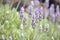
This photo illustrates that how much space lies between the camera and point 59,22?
101 inches

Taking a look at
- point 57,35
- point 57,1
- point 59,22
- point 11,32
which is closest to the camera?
point 11,32

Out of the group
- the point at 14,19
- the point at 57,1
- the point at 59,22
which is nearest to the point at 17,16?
the point at 14,19

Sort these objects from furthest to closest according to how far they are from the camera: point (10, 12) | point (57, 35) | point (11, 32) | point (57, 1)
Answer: point (57, 1) < point (10, 12) < point (57, 35) < point (11, 32)

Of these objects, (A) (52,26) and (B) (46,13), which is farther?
(B) (46,13)

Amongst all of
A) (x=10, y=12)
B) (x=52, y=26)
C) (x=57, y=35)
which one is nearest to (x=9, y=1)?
(x=10, y=12)

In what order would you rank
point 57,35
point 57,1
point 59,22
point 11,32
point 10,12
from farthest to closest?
point 57,1 < point 59,22 < point 10,12 < point 57,35 < point 11,32

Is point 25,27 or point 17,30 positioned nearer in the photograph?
point 17,30

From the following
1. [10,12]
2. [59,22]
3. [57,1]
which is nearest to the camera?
[10,12]

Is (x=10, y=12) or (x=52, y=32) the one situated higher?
(x=10, y=12)

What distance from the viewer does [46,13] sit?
Answer: 2.58 m

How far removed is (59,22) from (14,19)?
688 mm

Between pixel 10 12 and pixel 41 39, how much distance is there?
1.69ft

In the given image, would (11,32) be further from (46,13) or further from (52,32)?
(46,13)

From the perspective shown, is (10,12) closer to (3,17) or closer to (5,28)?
(3,17)
